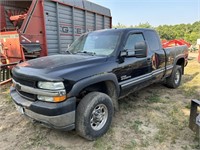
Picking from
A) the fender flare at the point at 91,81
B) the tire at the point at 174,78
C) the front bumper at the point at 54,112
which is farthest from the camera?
the tire at the point at 174,78

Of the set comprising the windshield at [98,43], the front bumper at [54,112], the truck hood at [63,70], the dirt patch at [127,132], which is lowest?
the dirt patch at [127,132]

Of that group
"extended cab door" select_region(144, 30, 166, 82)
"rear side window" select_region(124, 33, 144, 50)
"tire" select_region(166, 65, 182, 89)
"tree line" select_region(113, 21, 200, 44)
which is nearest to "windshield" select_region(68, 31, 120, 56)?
"rear side window" select_region(124, 33, 144, 50)

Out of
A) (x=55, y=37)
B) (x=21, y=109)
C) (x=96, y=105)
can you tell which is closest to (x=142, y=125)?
(x=96, y=105)

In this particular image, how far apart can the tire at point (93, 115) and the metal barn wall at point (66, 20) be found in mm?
3785

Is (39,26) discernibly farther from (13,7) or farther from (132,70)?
(132,70)

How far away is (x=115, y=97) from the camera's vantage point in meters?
3.45

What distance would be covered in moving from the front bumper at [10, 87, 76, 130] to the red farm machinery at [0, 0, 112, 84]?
2936mm

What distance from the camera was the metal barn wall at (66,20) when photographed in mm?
6123

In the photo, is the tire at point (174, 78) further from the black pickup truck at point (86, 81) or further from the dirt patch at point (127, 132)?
the black pickup truck at point (86, 81)

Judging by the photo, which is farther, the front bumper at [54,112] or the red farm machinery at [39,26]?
the red farm machinery at [39,26]

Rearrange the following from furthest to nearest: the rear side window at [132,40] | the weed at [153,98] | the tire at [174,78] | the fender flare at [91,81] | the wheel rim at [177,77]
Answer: the wheel rim at [177,77] < the tire at [174,78] < the weed at [153,98] < the rear side window at [132,40] < the fender flare at [91,81]

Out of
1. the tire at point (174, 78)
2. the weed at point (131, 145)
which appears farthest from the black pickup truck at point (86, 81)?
the tire at point (174, 78)

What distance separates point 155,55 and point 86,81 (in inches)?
95.6

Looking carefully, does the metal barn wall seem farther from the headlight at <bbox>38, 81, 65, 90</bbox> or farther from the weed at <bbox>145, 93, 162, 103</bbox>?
the headlight at <bbox>38, 81, 65, 90</bbox>
